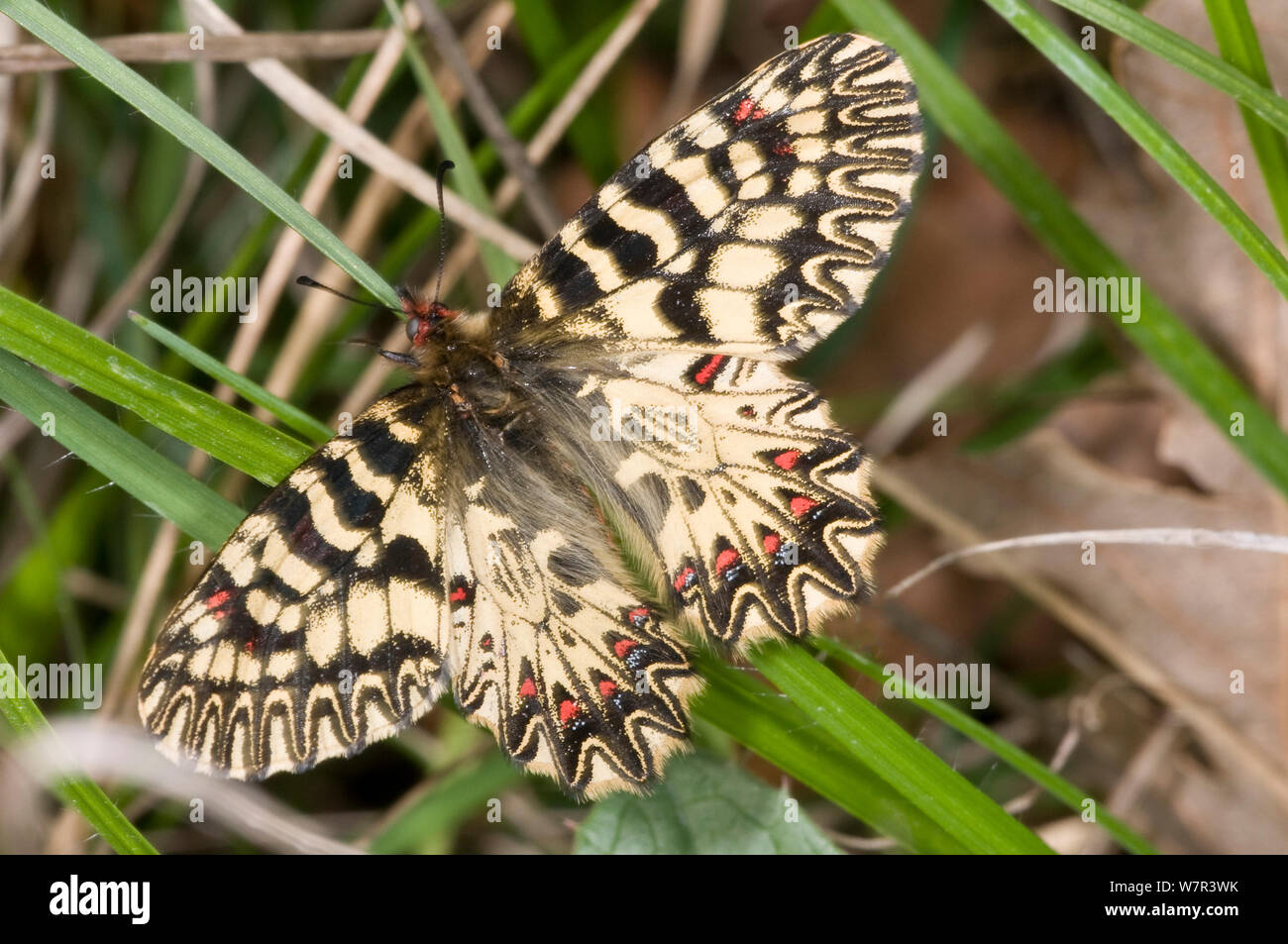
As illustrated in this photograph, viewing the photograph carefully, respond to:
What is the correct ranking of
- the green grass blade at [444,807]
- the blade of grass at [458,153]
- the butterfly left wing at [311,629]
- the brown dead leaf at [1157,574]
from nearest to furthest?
the butterfly left wing at [311,629] < the blade of grass at [458,153] < the brown dead leaf at [1157,574] < the green grass blade at [444,807]

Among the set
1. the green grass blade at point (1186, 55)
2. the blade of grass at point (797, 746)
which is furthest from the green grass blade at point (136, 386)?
the green grass blade at point (1186, 55)

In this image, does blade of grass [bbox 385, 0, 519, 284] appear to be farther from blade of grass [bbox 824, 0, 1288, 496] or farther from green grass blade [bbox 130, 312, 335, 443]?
blade of grass [bbox 824, 0, 1288, 496]

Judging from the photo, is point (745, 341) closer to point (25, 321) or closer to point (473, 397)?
point (473, 397)

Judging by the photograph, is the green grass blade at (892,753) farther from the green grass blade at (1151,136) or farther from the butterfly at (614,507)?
the green grass blade at (1151,136)

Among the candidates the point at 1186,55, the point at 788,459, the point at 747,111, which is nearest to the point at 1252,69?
the point at 1186,55

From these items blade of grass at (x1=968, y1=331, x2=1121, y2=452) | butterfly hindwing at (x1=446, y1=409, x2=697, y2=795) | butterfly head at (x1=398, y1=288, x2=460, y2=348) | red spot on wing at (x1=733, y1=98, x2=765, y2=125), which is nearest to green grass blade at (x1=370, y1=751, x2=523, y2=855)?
butterfly hindwing at (x1=446, y1=409, x2=697, y2=795)
